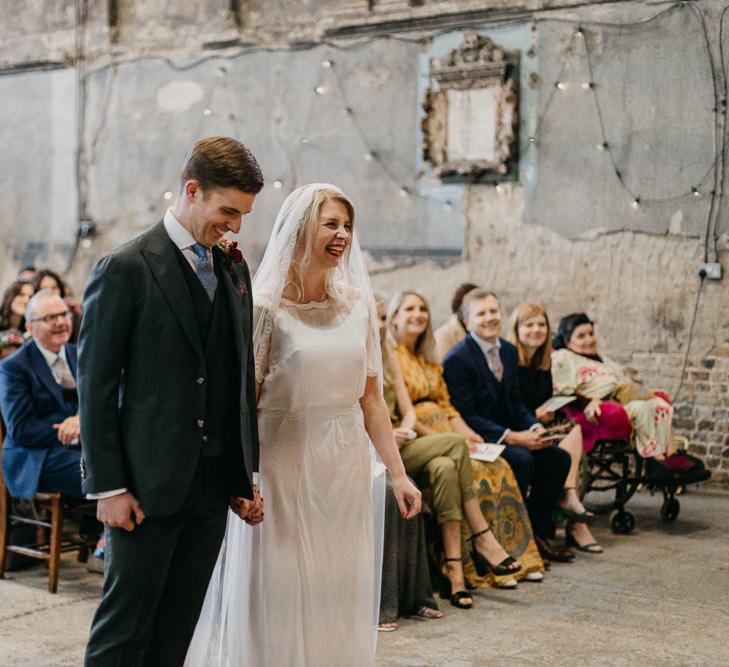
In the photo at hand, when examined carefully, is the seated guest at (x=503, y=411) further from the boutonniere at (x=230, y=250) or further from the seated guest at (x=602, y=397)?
the boutonniere at (x=230, y=250)

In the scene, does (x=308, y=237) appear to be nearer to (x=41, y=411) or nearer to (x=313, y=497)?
(x=313, y=497)

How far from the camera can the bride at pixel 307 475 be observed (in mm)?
3586

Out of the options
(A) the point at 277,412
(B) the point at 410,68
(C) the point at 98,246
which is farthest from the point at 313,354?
(C) the point at 98,246

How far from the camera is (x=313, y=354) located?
3629 mm

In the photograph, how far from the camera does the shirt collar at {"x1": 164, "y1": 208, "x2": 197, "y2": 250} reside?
299cm

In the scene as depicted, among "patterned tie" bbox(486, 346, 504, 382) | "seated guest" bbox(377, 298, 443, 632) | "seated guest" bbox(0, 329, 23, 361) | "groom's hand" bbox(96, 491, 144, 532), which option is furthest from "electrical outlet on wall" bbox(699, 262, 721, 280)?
"groom's hand" bbox(96, 491, 144, 532)

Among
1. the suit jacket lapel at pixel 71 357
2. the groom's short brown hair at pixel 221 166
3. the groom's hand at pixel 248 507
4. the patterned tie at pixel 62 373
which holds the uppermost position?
the groom's short brown hair at pixel 221 166

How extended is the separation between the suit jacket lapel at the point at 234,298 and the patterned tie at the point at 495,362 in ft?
11.8

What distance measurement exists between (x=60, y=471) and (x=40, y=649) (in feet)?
3.62

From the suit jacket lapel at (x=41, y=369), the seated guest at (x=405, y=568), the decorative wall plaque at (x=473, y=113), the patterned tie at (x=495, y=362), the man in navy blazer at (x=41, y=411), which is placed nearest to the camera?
the seated guest at (x=405, y=568)

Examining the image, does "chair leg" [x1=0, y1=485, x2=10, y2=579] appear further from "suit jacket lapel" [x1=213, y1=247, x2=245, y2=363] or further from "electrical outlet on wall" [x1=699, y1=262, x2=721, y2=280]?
"electrical outlet on wall" [x1=699, y1=262, x2=721, y2=280]

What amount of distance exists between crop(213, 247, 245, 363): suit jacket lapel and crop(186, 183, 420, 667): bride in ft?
1.75

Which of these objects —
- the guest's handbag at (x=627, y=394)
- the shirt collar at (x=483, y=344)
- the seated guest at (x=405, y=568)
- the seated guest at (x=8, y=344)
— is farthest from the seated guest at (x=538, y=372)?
the seated guest at (x=8, y=344)

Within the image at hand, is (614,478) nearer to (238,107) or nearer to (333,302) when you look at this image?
(333,302)
